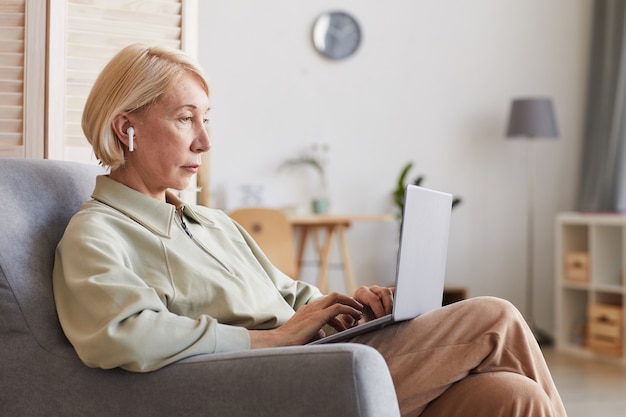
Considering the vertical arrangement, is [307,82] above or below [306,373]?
above

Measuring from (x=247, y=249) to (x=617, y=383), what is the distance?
2873mm

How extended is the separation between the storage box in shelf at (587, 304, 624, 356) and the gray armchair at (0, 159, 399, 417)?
384 centimetres

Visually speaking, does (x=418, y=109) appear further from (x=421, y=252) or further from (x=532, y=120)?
(x=421, y=252)

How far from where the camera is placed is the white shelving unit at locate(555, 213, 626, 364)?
16.2ft

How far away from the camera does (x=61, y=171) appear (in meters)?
1.85

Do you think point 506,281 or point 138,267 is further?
point 506,281

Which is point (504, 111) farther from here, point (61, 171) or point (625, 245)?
point (61, 171)

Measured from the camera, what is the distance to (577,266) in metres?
5.27

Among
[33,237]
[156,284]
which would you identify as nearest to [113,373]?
[156,284]

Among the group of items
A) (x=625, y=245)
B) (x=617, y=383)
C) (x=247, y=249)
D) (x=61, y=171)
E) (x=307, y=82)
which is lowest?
(x=617, y=383)

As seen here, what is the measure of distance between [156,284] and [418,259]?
484 millimetres

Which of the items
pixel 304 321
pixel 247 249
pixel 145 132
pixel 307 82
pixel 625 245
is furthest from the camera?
pixel 307 82

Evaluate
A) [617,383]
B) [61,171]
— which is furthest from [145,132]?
[617,383]

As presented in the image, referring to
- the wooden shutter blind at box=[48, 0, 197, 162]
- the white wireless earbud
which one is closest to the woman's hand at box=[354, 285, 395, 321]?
the white wireless earbud
